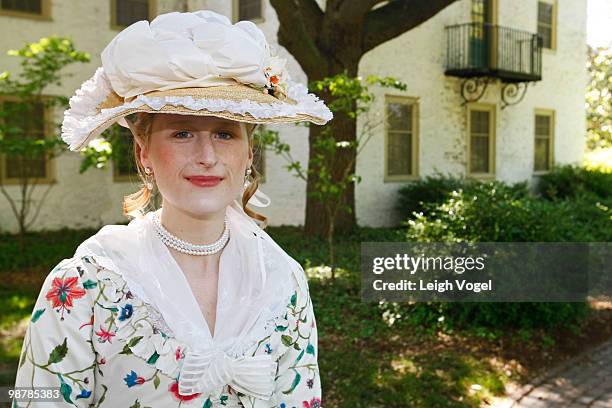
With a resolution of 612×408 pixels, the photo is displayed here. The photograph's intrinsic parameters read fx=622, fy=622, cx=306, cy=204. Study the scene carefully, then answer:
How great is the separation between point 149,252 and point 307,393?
577 millimetres

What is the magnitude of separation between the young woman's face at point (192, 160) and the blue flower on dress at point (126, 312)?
0.93 ft

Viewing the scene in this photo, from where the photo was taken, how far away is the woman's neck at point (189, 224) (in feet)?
5.52

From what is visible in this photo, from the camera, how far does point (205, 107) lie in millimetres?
1485

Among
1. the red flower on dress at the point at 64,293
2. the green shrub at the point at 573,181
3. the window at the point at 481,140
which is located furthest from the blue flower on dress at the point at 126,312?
the green shrub at the point at 573,181

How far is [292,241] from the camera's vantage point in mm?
9703

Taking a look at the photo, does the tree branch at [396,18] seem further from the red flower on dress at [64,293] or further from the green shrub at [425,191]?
the red flower on dress at [64,293]

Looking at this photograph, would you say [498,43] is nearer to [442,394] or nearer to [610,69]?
[442,394]

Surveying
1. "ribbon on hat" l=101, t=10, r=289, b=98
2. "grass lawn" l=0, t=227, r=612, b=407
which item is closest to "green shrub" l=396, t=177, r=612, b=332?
"grass lawn" l=0, t=227, r=612, b=407

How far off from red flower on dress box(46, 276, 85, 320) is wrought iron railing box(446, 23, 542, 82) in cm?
1313

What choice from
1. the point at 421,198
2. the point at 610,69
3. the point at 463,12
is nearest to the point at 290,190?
the point at 421,198

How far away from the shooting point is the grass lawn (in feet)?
14.1

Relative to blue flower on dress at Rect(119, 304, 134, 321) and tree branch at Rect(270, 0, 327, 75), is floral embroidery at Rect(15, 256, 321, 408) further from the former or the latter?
tree branch at Rect(270, 0, 327, 75)

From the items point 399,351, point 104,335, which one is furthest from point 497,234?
point 104,335
